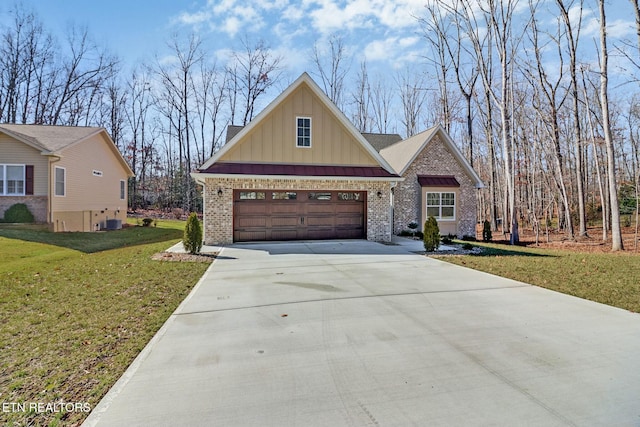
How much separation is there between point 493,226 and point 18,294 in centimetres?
2752

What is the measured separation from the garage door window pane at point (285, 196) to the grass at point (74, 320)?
5.13 m

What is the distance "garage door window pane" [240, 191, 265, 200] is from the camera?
13336 millimetres

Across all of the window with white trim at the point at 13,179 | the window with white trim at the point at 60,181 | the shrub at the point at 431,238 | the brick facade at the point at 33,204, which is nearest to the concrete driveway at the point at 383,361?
the shrub at the point at 431,238

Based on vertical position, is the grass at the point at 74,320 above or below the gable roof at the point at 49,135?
below

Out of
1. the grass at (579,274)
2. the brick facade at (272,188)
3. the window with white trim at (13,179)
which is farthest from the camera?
the window with white trim at (13,179)

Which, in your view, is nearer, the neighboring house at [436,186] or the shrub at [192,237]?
the shrub at [192,237]

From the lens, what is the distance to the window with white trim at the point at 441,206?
59.3ft

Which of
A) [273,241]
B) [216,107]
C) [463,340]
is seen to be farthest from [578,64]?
[216,107]

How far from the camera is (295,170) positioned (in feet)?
43.4

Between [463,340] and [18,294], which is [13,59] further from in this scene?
[463,340]

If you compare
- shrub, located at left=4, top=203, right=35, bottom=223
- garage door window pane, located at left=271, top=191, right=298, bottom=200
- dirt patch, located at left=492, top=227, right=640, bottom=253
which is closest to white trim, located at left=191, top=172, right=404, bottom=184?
garage door window pane, located at left=271, top=191, right=298, bottom=200

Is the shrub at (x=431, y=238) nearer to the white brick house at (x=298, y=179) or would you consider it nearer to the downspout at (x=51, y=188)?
the white brick house at (x=298, y=179)

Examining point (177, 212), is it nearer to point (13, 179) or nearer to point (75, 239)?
point (13, 179)

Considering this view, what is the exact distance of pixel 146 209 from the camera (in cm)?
3684
